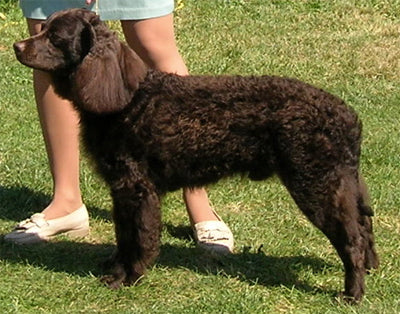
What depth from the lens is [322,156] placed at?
4.43m

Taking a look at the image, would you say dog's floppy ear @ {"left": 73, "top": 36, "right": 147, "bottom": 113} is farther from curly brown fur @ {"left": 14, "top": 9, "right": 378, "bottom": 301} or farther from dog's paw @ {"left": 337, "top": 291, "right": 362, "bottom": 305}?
dog's paw @ {"left": 337, "top": 291, "right": 362, "bottom": 305}

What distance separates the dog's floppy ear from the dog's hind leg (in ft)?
2.98

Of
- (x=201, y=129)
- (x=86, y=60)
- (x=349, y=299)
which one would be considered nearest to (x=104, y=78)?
(x=86, y=60)

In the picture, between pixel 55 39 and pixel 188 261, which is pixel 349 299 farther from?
pixel 55 39

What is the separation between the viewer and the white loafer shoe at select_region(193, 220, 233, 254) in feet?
17.0

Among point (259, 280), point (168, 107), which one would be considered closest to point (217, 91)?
point (168, 107)

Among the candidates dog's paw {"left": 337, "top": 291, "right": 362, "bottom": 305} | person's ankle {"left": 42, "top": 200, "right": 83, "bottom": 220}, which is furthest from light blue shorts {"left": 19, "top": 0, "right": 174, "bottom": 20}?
dog's paw {"left": 337, "top": 291, "right": 362, "bottom": 305}

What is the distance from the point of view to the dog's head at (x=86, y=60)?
4.38 metres

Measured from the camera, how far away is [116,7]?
5133mm

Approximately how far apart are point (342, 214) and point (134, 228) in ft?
3.28

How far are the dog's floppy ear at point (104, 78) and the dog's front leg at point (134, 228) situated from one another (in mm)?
420

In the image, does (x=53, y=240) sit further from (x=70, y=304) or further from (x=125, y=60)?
(x=125, y=60)

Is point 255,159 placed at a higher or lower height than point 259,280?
higher

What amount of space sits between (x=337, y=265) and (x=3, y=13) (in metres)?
6.34
